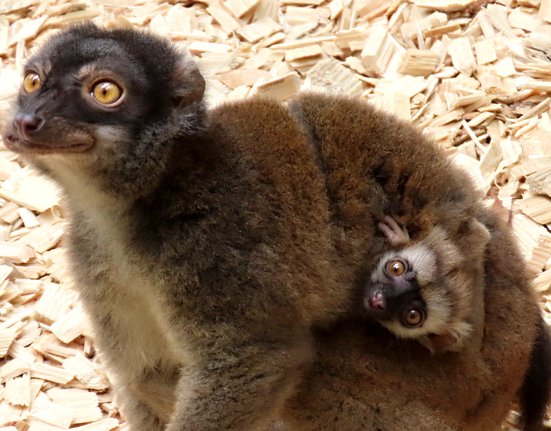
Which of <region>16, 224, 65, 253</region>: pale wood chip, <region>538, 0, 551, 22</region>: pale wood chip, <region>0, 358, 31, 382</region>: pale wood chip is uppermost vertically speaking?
<region>538, 0, 551, 22</region>: pale wood chip

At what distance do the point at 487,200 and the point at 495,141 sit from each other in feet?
1.86

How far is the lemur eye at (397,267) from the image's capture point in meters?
4.70

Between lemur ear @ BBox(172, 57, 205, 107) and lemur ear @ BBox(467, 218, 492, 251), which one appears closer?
lemur ear @ BBox(172, 57, 205, 107)

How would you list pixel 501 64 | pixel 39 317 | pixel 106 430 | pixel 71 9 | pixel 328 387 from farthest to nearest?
pixel 71 9 → pixel 501 64 → pixel 39 317 → pixel 106 430 → pixel 328 387

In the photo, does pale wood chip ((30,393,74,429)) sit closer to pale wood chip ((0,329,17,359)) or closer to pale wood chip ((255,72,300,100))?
pale wood chip ((0,329,17,359))

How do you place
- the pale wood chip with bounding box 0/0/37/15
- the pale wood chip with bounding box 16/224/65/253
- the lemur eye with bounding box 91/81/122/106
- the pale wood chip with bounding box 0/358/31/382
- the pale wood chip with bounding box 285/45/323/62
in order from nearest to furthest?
the lemur eye with bounding box 91/81/122/106, the pale wood chip with bounding box 0/358/31/382, the pale wood chip with bounding box 16/224/65/253, the pale wood chip with bounding box 285/45/323/62, the pale wood chip with bounding box 0/0/37/15

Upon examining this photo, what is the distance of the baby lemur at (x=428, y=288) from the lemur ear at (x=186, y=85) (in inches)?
44.6

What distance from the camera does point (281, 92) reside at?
715cm

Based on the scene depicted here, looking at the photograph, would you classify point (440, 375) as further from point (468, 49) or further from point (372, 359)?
point (468, 49)

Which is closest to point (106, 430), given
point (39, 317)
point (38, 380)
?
point (38, 380)

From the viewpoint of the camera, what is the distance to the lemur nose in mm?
4141

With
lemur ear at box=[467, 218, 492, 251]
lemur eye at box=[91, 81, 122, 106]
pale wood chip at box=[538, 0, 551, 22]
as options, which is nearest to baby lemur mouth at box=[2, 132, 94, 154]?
lemur eye at box=[91, 81, 122, 106]

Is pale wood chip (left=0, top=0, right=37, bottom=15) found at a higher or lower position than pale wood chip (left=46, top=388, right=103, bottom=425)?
higher

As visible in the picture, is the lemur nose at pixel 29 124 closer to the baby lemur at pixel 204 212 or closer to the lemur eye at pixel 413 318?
the baby lemur at pixel 204 212
